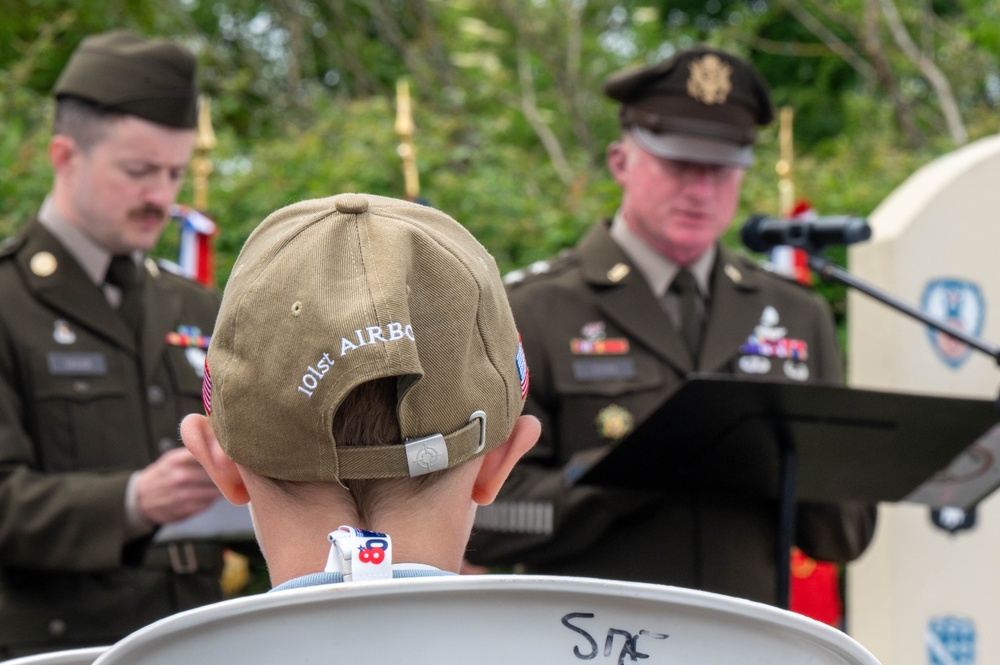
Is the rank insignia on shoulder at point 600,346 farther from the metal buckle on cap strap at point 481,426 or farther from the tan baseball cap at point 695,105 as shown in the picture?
the metal buckle on cap strap at point 481,426

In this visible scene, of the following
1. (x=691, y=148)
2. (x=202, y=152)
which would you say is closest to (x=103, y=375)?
(x=691, y=148)

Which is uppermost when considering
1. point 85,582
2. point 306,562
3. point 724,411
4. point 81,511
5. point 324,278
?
point 324,278

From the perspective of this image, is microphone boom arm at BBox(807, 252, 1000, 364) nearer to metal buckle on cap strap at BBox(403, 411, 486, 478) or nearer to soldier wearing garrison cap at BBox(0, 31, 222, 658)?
soldier wearing garrison cap at BBox(0, 31, 222, 658)

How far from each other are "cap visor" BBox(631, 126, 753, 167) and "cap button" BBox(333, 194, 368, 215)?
8.09 feet

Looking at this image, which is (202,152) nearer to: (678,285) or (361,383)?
(678,285)

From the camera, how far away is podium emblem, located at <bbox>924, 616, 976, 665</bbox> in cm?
486

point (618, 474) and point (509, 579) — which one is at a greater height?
point (509, 579)

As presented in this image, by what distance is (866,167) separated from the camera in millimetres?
7668

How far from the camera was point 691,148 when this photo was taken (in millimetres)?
3592

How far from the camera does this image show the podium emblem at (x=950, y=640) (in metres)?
4.86

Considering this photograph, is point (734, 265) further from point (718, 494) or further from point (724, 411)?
point (724, 411)

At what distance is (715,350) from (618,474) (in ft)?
2.57

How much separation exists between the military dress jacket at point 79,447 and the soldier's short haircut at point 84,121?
0.78 ft

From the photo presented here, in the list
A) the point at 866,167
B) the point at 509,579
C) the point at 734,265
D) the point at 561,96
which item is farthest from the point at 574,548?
the point at 561,96
